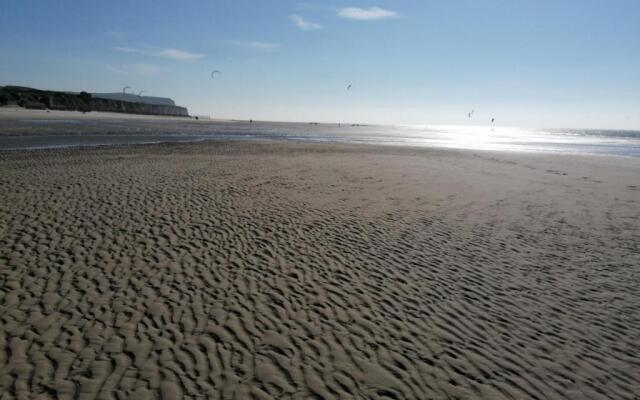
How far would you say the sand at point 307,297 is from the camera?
4688mm

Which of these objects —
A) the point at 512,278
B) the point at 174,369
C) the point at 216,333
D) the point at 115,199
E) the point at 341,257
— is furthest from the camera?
the point at 115,199

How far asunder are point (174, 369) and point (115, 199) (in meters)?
9.70

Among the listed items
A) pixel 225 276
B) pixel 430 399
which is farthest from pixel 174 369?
pixel 430 399

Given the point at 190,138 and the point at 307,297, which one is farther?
the point at 190,138

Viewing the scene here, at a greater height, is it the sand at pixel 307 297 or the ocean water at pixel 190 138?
the ocean water at pixel 190 138

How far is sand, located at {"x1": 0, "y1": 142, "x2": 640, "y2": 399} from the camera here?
185 inches

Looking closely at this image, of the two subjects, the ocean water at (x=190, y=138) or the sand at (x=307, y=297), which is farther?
the ocean water at (x=190, y=138)

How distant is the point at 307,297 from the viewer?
265 inches

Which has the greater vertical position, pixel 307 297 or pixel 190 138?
pixel 190 138

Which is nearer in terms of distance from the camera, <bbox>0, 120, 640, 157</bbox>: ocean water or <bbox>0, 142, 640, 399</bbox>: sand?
<bbox>0, 142, 640, 399</bbox>: sand

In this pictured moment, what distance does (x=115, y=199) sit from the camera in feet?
41.1

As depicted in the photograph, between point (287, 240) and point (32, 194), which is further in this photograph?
point (32, 194)

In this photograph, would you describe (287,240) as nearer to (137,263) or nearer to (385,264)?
(385,264)

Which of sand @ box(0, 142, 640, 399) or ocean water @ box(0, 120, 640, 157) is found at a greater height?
ocean water @ box(0, 120, 640, 157)
